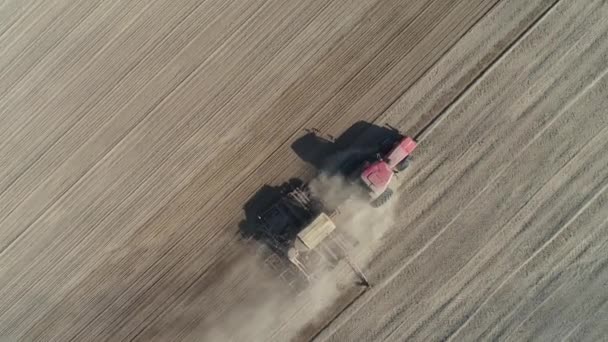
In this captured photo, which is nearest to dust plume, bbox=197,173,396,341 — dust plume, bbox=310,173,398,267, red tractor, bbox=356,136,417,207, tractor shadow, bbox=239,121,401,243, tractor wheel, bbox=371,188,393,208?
dust plume, bbox=310,173,398,267

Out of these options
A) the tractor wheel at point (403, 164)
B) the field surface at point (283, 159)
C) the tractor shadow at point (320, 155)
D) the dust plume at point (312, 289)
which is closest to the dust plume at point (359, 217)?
the dust plume at point (312, 289)

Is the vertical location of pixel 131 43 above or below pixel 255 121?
above

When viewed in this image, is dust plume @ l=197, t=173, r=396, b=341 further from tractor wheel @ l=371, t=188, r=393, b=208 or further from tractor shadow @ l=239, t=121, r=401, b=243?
tractor shadow @ l=239, t=121, r=401, b=243

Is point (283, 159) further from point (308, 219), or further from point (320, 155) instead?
point (308, 219)

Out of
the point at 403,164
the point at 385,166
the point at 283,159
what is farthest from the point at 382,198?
the point at 283,159

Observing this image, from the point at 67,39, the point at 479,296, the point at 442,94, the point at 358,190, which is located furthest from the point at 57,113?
the point at 479,296

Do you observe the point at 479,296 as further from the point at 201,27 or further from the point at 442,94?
the point at 201,27
